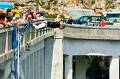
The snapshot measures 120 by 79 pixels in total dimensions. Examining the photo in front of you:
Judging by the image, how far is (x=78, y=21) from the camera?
4475cm

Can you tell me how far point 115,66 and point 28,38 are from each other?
15.1 m

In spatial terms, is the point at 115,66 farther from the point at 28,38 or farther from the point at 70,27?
the point at 28,38

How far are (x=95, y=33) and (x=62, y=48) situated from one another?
4.62 metres

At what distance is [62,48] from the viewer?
34.2 meters

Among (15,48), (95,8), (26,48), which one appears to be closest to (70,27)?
(26,48)

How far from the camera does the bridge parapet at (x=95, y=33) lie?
37.5 metres

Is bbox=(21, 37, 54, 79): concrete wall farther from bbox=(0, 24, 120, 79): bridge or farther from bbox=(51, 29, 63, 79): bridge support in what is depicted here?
bbox=(51, 29, 63, 79): bridge support

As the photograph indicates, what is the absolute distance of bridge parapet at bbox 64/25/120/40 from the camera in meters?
37.5

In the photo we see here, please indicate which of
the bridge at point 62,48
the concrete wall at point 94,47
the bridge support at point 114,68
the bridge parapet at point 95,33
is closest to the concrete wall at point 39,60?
the bridge at point 62,48

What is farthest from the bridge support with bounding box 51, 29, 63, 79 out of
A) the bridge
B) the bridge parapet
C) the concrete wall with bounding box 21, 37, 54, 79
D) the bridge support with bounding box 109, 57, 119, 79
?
the bridge support with bounding box 109, 57, 119, 79

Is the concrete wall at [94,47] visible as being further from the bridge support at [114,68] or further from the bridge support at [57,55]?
the bridge support at [57,55]

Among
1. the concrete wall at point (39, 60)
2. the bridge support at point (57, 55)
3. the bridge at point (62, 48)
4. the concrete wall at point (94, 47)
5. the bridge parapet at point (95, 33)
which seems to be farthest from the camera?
the concrete wall at point (94, 47)

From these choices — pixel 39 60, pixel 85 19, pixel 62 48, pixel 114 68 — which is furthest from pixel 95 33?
pixel 39 60

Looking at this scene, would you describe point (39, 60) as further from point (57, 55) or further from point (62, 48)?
point (62, 48)
